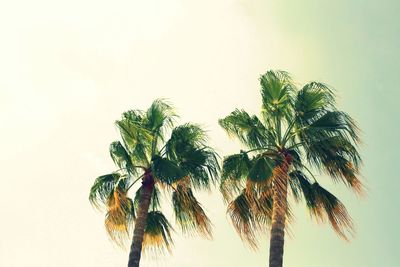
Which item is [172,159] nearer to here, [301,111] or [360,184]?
[301,111]

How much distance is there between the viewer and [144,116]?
69.9ft

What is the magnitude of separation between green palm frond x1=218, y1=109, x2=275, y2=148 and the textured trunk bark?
1651mm

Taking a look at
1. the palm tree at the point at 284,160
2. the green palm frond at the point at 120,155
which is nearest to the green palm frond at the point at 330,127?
the palm tree at the point at 284,160

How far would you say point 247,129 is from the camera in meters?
20.1

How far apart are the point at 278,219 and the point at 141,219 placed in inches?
184

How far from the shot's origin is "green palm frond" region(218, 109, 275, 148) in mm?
19578

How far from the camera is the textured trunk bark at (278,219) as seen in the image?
54.4ft

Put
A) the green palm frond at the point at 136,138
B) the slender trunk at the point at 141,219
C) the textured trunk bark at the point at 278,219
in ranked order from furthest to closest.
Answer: the green palm frond at the point at 136,138
the slender trunk at the point at 141,219
the textured trunk bark at the point at 278,219

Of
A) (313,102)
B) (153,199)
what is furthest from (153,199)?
(313,102)

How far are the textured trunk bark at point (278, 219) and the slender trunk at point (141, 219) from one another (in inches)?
171

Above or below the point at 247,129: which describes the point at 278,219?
below

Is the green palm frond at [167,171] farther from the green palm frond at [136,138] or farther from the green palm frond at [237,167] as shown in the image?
the green palm frond at [237,167]

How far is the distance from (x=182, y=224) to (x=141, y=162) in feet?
8.72

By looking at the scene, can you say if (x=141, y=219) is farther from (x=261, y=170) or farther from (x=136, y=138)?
(x=261, y=170)
